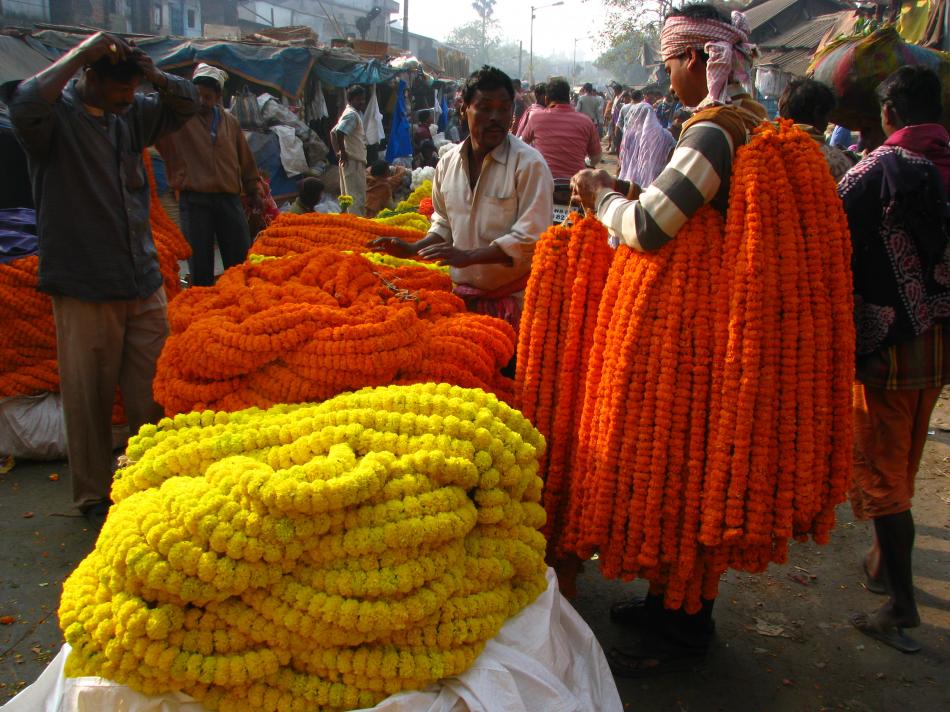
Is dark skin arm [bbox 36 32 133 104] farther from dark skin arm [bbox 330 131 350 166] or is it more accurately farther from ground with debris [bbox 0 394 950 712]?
dark skin arm [bbox 330 131 350 166]

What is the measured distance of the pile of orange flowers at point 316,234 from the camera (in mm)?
3350

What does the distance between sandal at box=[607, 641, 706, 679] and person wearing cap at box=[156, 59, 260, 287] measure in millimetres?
4604

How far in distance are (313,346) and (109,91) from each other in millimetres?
1714

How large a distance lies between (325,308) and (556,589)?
1016 mm

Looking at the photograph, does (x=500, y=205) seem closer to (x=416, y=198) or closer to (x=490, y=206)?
(x=490, y=206)

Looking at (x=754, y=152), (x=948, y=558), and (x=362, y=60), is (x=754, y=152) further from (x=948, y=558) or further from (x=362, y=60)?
(x=362, y=60)

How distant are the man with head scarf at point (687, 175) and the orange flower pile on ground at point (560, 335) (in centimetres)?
12

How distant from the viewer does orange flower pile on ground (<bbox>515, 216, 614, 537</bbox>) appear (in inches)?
88.2

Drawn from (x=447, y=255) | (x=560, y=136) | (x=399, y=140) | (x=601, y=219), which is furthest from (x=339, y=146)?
(x=601, y=219)

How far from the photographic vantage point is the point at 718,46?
2.12m

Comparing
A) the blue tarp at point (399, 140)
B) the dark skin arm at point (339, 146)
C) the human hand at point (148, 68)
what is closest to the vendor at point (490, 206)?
the human hand at point (148, 68)

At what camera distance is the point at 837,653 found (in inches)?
107

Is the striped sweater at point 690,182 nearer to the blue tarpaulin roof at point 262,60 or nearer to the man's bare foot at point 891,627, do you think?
the man's bare foot at point 891,627

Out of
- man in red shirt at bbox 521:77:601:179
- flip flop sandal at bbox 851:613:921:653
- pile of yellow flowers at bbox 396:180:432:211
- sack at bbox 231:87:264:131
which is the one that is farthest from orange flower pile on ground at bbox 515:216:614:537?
sack at bbox 231:87:264:131
